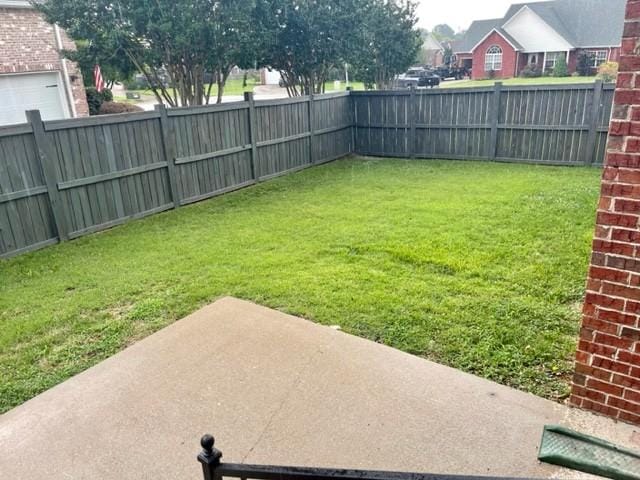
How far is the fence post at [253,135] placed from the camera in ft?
28.8

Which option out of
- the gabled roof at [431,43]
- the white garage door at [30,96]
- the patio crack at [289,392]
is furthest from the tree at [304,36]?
the gabled roof at [431,43]

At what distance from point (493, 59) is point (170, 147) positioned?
36801 millimetres

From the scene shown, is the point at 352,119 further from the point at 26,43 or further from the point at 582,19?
the point at 582,19

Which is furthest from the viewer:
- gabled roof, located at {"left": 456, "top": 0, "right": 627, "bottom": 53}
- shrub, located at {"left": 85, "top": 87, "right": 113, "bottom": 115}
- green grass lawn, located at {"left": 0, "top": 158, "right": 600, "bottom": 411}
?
gabled roof, located at {"left": 456, "top": 0, "right": 627, "bottom": 53}

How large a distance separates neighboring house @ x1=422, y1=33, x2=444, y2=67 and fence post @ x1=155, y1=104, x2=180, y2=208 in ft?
173

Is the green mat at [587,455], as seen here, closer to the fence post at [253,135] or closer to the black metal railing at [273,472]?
the black metal railing at [273,472]

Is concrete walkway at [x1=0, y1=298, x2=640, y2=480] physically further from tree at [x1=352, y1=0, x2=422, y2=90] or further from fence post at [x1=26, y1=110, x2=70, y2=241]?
tree at [x1=352, y1=0, x2=422, y2=90]

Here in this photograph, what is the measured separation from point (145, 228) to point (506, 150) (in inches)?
292

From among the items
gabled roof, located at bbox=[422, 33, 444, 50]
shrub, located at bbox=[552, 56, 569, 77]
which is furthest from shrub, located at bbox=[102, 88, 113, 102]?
gabled roof, located at bbox=[422, 33, 444, 50]

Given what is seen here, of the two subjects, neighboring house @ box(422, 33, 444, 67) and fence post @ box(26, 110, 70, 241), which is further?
neighboring house @ box(422, 33, 444, 67)

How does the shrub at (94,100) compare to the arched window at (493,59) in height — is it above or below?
below

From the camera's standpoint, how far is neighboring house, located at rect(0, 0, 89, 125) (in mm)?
12211

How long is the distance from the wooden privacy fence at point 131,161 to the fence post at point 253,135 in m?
0.02

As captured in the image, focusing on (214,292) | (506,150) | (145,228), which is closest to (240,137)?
(145,228)
